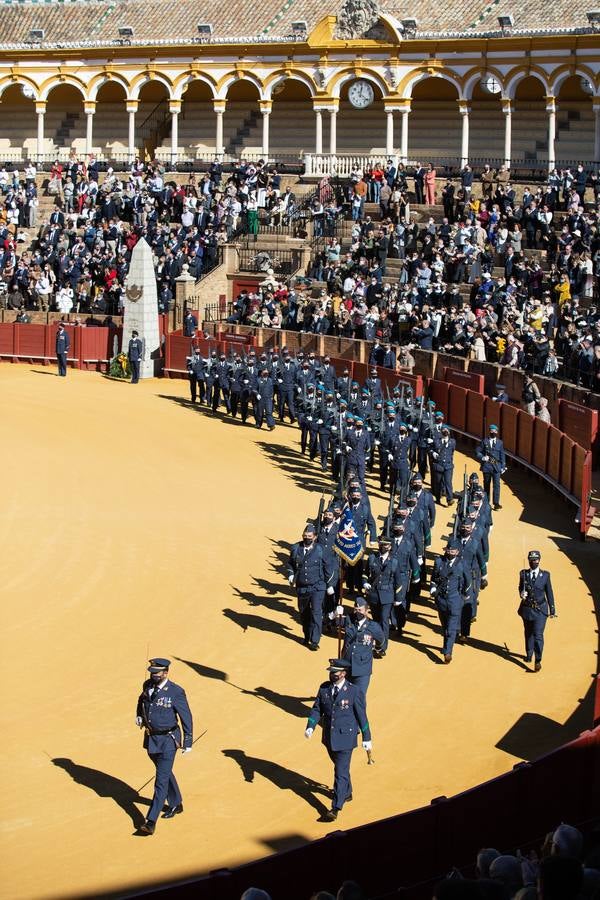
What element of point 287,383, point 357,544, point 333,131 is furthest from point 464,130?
point 357,544

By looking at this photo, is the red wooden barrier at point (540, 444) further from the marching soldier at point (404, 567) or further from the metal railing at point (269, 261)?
the metal railing at point (269, 261)

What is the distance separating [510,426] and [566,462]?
336 centimetres

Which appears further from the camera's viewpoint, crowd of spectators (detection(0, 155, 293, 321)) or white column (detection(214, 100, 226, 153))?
white column (detection(214, 100, 226, 153))

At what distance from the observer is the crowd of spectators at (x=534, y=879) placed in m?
7.07

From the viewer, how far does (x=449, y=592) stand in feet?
54.5

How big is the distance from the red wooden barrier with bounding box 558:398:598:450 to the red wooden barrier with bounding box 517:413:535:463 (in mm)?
664

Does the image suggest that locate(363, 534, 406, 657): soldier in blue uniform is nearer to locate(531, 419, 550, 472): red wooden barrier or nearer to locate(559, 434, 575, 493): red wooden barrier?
locate(559, 434, 575, 493): red wooden barrier

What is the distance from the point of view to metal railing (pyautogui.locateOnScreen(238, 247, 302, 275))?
40.7 metres

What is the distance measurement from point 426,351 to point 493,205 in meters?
5.98

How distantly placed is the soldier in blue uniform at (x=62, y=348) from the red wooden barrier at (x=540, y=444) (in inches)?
510

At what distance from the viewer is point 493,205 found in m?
37.9

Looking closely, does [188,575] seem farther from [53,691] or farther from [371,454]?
[371,454]

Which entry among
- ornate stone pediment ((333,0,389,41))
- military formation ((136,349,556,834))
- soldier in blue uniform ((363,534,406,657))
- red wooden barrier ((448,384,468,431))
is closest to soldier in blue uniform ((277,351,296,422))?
military formation ((136,349,556,834))

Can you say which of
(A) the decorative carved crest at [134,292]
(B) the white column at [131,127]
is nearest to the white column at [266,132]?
(B) the white column at [131,127]
